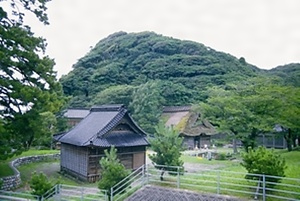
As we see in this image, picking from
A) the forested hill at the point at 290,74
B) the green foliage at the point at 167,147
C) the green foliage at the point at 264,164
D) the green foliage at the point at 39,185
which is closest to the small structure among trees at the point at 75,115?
the forested hill at the point at 290,74

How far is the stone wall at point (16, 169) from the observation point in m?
18.5

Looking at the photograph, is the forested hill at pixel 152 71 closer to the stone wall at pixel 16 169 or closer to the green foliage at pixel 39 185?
the stone wall at pixel 16 169

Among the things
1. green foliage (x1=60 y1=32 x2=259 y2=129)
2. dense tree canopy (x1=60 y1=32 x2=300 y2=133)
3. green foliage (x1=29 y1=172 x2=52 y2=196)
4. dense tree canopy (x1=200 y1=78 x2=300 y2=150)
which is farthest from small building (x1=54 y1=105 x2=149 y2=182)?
green foliage (x1=60 y1=32 x2=259 y2=129)

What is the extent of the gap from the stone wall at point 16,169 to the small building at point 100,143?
3.90 meters

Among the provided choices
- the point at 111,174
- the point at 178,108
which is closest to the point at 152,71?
the point at 178,108

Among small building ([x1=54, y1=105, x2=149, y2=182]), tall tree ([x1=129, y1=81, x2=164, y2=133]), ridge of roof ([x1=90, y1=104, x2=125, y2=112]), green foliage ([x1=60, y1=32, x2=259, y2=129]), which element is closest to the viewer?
small building ([x1=54, y1=105, x2=149, y2=182])

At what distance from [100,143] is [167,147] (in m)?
8.23

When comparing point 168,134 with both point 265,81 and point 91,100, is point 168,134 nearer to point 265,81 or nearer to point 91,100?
point 265,81

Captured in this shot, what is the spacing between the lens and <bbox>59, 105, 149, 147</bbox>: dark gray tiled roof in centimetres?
2206

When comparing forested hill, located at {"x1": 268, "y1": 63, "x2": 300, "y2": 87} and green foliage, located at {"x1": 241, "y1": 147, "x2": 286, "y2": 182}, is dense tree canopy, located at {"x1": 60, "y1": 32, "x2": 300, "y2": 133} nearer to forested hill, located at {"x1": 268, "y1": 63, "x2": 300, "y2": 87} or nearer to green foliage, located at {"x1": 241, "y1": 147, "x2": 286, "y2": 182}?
forested hill, located at {"x1": 268, "y1": 63, "x2": 300, "y2": 87}

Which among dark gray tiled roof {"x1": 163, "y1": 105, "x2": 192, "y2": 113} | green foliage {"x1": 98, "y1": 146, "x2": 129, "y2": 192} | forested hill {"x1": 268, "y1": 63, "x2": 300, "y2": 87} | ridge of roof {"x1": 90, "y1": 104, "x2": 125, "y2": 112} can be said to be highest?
forested hill {"x1": 268, "y1": 63, "x2": 300, "y2": 87}

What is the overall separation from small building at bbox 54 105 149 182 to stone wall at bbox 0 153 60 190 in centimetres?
390

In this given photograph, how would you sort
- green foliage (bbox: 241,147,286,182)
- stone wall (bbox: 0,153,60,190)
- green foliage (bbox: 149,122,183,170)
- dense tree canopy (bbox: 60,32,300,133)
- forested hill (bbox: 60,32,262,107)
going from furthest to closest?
1. forested hill (bbox: 60,32,262,107)
2. dense tree canopy (bbox: 60,32,300,133)
3. stone wall (bbox: 0,153,60,190)
4. green foliage (bbox: 149,122,183,170)
5. green foliage (bbox: 241,147,286,182)

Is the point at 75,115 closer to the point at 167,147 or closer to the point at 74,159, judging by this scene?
the point at 74,159
